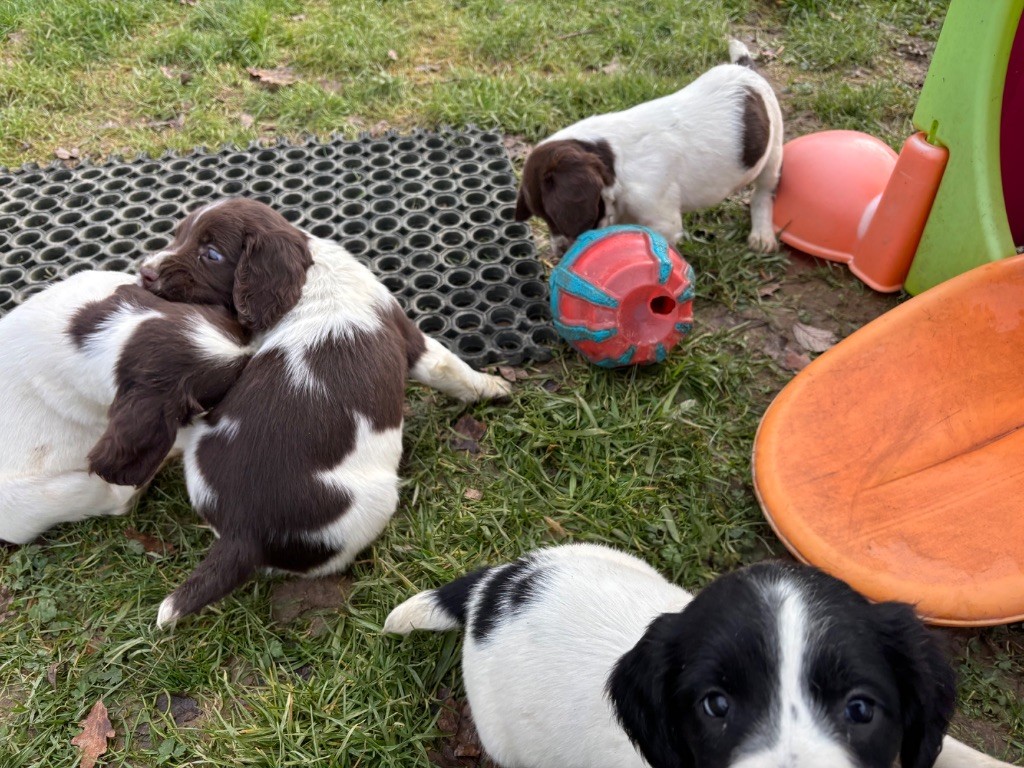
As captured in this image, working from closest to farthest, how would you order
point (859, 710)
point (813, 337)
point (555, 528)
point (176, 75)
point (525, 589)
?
point (859, 710)
point (525, 589)
point (555, 528)
point (813, 337)
point (176, 75)

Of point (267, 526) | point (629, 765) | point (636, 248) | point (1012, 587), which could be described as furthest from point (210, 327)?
point (1012, 587)

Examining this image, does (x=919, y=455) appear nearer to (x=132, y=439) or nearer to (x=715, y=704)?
(x=715, y=704)

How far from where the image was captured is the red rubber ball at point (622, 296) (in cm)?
337

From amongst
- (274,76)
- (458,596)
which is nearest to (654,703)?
(458,596)

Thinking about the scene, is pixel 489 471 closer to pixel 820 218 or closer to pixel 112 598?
pixel 112 598

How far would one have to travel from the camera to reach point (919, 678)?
172cm

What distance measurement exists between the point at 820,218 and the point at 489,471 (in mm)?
2266

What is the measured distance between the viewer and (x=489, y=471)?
341cm

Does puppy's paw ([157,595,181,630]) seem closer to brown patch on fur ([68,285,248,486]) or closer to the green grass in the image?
the green grass

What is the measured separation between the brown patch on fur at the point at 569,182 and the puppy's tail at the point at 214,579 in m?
2.11

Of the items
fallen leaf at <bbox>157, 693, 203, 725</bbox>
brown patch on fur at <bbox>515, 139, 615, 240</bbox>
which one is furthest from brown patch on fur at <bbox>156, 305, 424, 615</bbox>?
brown patch on fur at <bbox>515, 139, 615, 240</bbox>

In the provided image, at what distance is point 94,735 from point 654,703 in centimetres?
204

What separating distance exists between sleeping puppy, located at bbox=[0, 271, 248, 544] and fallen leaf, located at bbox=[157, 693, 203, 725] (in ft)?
2.52

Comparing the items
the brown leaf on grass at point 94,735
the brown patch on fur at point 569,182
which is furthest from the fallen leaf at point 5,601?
the brown patch on fur at point 569,182
